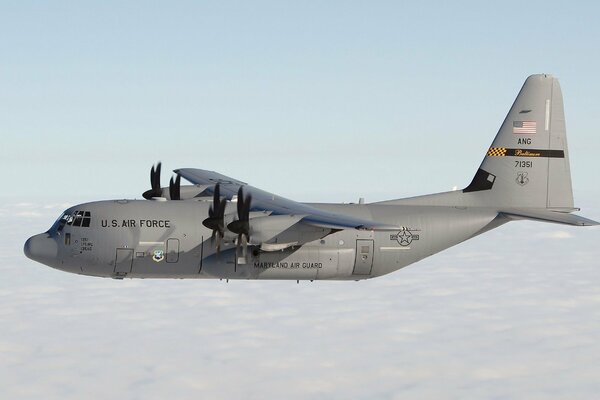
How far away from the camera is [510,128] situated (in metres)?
32.5

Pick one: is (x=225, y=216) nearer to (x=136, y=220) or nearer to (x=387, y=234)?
(x=136, y=220)

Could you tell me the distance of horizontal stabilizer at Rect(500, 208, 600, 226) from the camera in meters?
28.2

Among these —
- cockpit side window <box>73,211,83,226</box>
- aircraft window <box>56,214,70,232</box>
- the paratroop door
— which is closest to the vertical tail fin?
the paratroop door

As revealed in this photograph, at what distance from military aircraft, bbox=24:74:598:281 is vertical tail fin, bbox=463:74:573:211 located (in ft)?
0.15

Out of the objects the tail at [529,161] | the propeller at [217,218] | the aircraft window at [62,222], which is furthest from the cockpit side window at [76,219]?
the tail at [529,161]

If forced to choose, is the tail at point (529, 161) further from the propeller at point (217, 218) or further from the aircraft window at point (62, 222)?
A: the aircraft window at point (62, 222)

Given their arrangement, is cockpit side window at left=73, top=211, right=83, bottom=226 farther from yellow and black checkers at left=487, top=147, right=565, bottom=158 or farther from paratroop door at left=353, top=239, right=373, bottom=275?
yellow and black checkers at left=487, top=147, right=565, bottom=158

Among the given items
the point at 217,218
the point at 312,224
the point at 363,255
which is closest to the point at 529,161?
the point at 363,255

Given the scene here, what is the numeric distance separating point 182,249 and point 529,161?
52.3ft

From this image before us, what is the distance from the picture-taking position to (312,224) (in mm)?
25203

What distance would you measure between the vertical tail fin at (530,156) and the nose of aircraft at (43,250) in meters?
17.8

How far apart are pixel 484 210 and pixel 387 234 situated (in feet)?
16.6

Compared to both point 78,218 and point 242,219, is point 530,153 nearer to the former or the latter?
point 242,219

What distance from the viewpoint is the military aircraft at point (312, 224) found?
2714 cm
